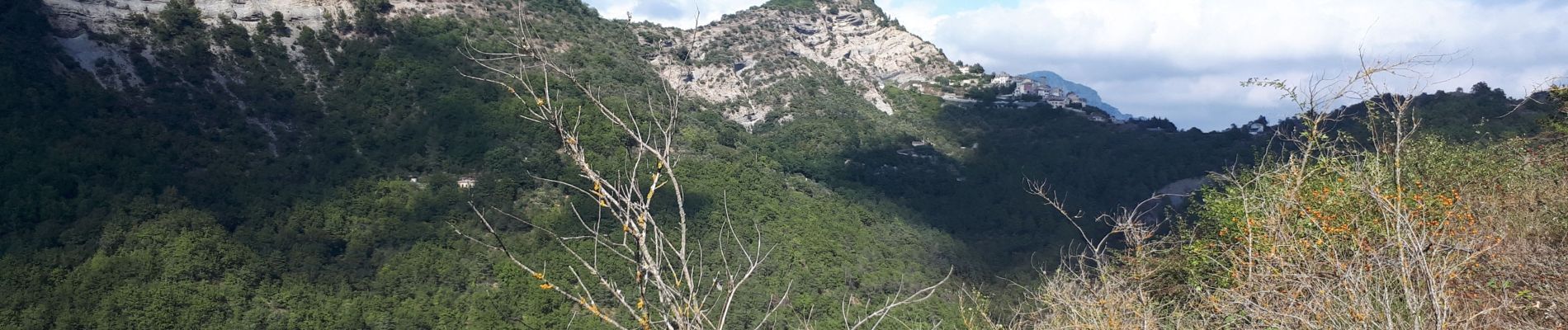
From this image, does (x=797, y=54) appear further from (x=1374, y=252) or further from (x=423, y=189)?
(x=1374, y=252)

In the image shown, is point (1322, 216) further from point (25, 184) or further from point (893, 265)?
point (25, 184)

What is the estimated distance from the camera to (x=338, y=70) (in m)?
43.6

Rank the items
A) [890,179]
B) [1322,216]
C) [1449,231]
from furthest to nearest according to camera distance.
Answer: [890,179], [1322,216], [1449,231]

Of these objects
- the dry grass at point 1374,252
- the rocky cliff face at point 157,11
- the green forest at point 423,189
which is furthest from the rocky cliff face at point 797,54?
the dry grass at point 1374,252

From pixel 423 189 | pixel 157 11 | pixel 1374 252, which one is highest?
pixel 157 11

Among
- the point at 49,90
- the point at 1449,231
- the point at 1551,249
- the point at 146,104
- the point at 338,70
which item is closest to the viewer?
the point at 1551,249

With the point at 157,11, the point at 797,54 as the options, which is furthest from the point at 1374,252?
the point at 797,54

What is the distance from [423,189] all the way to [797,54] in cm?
4753

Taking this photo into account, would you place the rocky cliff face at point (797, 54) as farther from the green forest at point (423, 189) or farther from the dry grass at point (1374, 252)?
the dry grass at point (1374, 252)

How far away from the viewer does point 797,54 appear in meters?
79.8

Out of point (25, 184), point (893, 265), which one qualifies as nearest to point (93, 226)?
point (25, 184)

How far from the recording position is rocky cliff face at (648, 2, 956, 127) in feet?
227

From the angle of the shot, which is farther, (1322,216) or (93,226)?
(93,226)

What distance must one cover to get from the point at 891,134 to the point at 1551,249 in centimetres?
5814
